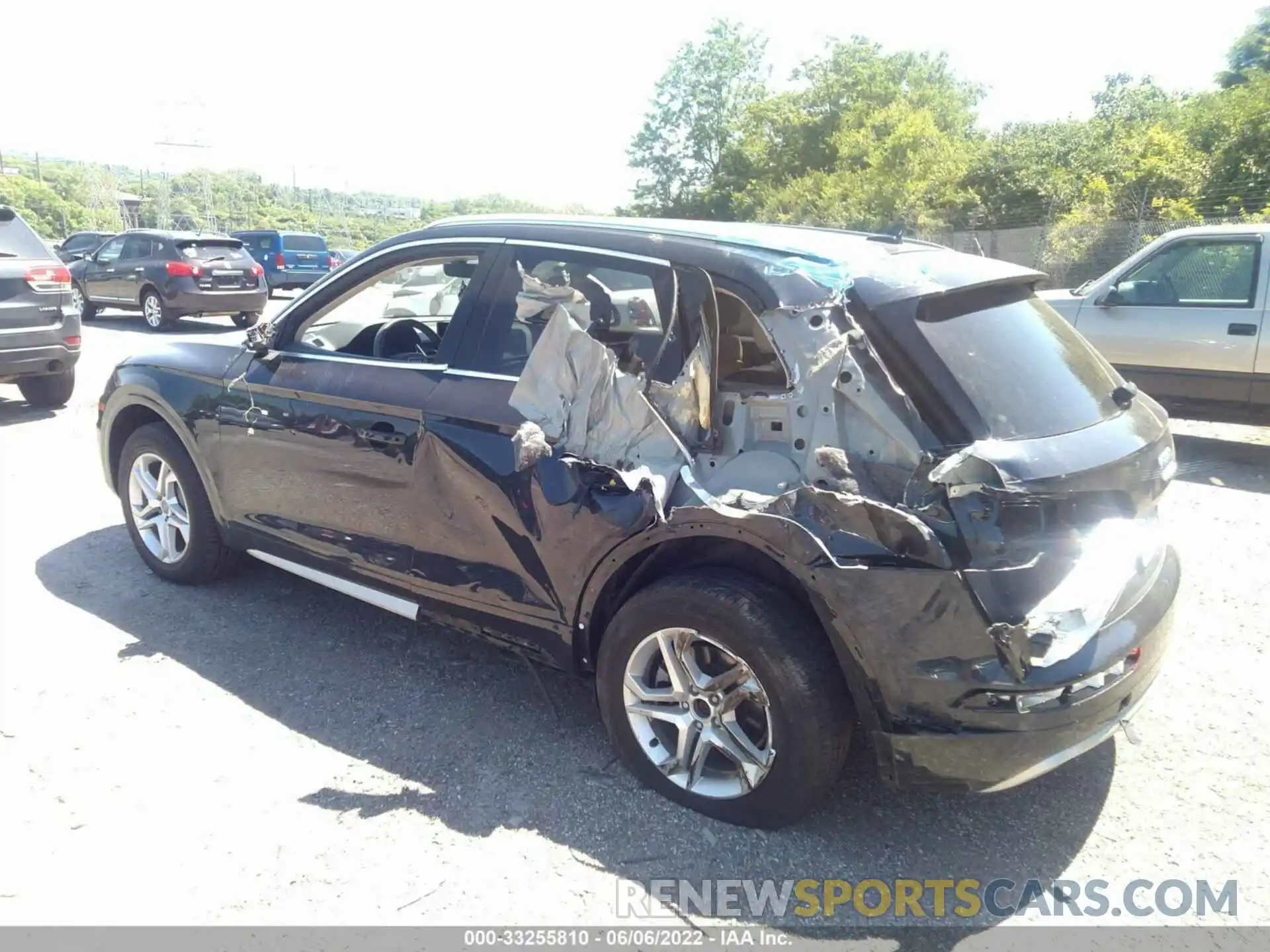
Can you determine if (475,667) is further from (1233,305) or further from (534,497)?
(1233,305)

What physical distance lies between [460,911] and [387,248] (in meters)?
2.57

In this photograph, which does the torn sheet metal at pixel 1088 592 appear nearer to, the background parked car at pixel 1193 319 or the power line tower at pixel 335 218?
the background parked car at pixel 1193 319

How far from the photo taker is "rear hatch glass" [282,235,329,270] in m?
23.7

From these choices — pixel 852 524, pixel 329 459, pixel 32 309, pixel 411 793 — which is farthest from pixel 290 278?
pixel 852 524

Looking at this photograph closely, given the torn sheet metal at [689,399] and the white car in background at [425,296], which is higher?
the white car in background at [425,296]

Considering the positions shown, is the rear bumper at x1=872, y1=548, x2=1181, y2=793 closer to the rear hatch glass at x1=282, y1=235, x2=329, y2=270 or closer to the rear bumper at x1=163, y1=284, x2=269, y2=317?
the rear bumper at x1=163, y1=284, x2=269, y2=317

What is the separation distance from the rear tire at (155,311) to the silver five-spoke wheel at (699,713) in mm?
15825

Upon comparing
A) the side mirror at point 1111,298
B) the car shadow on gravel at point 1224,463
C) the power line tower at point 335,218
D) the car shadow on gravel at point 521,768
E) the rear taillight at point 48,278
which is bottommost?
the car shadow on gravel at point 521,768

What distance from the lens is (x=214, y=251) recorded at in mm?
16531

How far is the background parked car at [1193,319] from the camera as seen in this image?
7.54 m

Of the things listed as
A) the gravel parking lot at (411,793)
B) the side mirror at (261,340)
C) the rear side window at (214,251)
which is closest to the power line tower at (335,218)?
the rear side window at (214,251)

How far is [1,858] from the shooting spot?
2.80 meters

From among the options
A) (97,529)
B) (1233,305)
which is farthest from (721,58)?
(97,529)

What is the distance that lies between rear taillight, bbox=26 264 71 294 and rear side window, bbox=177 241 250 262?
8.22 meters
